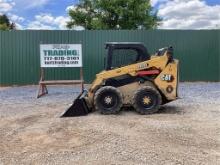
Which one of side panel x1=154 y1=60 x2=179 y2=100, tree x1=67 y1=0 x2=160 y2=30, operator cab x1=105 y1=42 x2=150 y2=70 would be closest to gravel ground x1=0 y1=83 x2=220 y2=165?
side panel x1=154 y1=60 x2=179 y2=100

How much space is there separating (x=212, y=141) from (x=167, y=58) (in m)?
3.30

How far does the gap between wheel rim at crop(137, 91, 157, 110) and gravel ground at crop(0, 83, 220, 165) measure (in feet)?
0.99

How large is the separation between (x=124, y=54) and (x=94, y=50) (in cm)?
690

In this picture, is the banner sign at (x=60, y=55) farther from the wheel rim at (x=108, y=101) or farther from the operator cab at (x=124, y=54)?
the wheel rim at (x=108, y=101)

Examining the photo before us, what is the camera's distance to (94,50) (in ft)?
56.2

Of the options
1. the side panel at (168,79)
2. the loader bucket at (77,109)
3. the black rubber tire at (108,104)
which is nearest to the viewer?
A: the loader bucket at (77,109)

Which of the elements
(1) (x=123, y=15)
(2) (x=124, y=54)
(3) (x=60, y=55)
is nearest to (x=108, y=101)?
(2) (x=124, y=54)

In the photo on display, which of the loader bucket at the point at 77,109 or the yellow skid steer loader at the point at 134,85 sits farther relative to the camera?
the yellow skid steer loader at the point at 134,85

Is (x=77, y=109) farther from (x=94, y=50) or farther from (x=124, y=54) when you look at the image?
(x=94, y=50)

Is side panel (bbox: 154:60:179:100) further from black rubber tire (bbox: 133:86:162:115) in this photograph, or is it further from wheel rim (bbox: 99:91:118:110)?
wheel rim (bbox: 99:91:118:110)

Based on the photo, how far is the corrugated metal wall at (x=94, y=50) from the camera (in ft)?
55.2

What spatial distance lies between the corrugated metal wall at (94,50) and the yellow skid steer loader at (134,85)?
271 inches

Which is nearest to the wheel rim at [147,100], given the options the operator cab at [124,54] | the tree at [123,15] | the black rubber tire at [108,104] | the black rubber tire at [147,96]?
the black rubber tire at [147,96]

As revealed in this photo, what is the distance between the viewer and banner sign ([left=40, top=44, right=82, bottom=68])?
14.5 m
